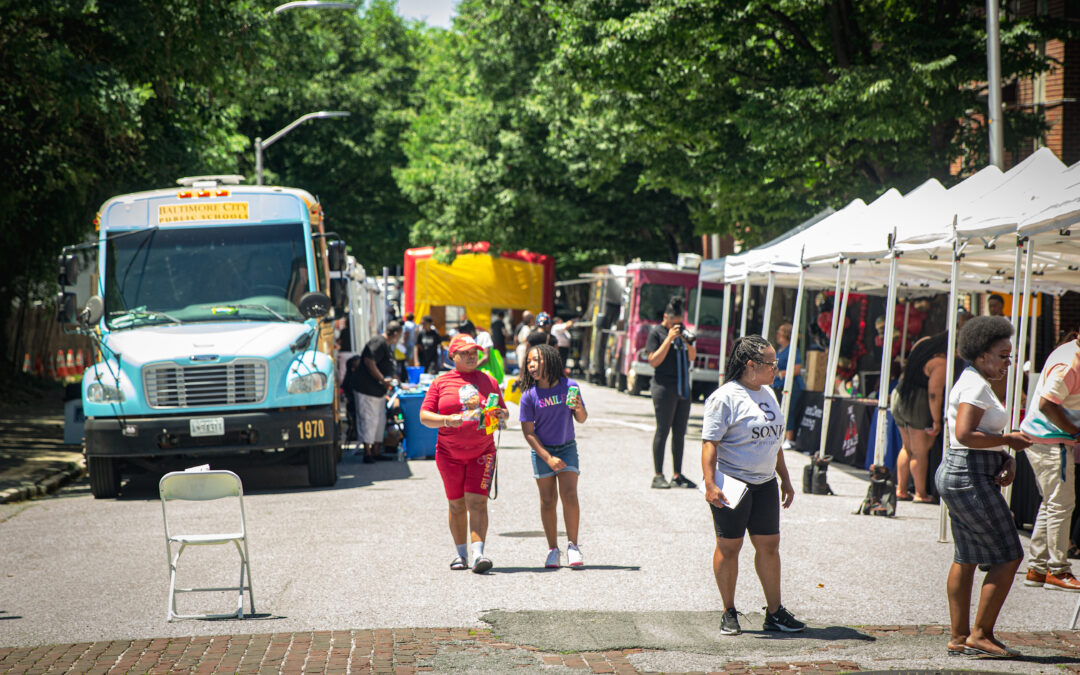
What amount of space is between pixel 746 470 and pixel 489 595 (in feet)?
6.65

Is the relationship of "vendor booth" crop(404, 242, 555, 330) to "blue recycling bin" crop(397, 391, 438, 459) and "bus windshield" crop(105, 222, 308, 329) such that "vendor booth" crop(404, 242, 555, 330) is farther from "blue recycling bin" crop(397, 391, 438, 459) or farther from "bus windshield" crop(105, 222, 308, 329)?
"bus windshield" crop(105, 222, 308, 329)

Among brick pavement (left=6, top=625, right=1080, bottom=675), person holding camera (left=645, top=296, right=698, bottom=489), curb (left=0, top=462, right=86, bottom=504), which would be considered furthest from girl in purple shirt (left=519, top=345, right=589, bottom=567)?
curb (left=0, top=462, right=86, bottom=504)

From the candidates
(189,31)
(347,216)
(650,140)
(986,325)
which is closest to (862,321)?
(650,140)

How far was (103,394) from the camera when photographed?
12258 mm

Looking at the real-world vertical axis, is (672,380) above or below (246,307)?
below

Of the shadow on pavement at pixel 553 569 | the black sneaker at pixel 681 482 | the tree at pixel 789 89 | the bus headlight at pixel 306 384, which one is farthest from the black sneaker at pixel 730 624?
the tree at pixel 789 89

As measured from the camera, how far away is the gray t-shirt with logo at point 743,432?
657 cm

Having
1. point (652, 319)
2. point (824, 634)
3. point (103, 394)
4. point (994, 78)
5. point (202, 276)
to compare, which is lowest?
point (824, 634)

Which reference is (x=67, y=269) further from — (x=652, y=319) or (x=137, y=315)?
(x=652, y=319)

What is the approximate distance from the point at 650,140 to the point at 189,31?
9366 mm

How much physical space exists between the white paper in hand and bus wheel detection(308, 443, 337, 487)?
6.96 metres

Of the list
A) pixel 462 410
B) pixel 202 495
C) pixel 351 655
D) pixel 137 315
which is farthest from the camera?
pixel 137 315

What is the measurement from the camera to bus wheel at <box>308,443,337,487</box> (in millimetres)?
12844

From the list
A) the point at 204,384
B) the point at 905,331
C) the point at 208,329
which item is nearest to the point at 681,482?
the point at 204,384
